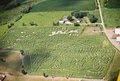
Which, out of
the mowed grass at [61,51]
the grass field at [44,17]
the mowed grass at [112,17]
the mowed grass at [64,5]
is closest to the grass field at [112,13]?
the mowed grass at [112,17]

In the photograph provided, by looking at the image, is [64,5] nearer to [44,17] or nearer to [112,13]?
[44,17]

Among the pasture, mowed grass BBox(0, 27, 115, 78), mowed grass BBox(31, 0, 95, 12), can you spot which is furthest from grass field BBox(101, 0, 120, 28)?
the pasture

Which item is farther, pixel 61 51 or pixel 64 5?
pixel 64 5

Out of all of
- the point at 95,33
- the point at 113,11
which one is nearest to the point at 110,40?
the point at 95,33

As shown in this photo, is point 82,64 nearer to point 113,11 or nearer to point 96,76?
point 96,76

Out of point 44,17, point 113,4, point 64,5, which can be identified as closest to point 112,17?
point 113,4
